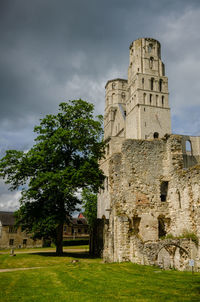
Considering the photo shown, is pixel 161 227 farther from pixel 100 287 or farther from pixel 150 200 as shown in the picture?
pixel 100 287

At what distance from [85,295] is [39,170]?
562 inches

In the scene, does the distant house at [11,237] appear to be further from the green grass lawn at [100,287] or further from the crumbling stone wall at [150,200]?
the green grass lawn at [100,287]

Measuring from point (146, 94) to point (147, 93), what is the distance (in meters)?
0.30

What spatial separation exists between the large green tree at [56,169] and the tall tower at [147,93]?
26.1 meters

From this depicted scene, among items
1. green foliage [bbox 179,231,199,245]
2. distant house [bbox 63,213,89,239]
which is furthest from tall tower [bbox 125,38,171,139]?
green foliage [bbox 179,231,199,245]

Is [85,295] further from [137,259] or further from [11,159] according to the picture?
[11,159]

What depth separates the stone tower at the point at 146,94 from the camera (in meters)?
48.9

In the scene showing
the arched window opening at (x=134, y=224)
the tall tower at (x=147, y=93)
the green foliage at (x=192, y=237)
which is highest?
the tall tower at (x=147, y=93)

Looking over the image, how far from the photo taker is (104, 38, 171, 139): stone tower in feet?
160

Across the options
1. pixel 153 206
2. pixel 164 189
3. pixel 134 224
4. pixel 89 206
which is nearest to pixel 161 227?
pixel 153 206

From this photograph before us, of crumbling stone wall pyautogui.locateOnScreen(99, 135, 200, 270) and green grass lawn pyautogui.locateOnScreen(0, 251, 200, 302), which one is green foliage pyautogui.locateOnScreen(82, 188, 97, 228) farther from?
green grass lawn pyautogui.locateOnScreen(0, 251, 200, 302)

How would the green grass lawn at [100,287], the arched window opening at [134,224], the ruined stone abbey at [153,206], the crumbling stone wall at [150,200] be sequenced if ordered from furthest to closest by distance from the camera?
1. the arched window opening at [134,224]
2. the crumbling stone wall at [150,200]
3. the ruined stone abbey at [153,206]
4. the green grass lawn at [100,287]

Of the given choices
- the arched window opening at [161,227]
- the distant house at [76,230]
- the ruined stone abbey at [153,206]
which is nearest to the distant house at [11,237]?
the distant house at [76,230]

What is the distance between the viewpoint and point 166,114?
50.5 metres
